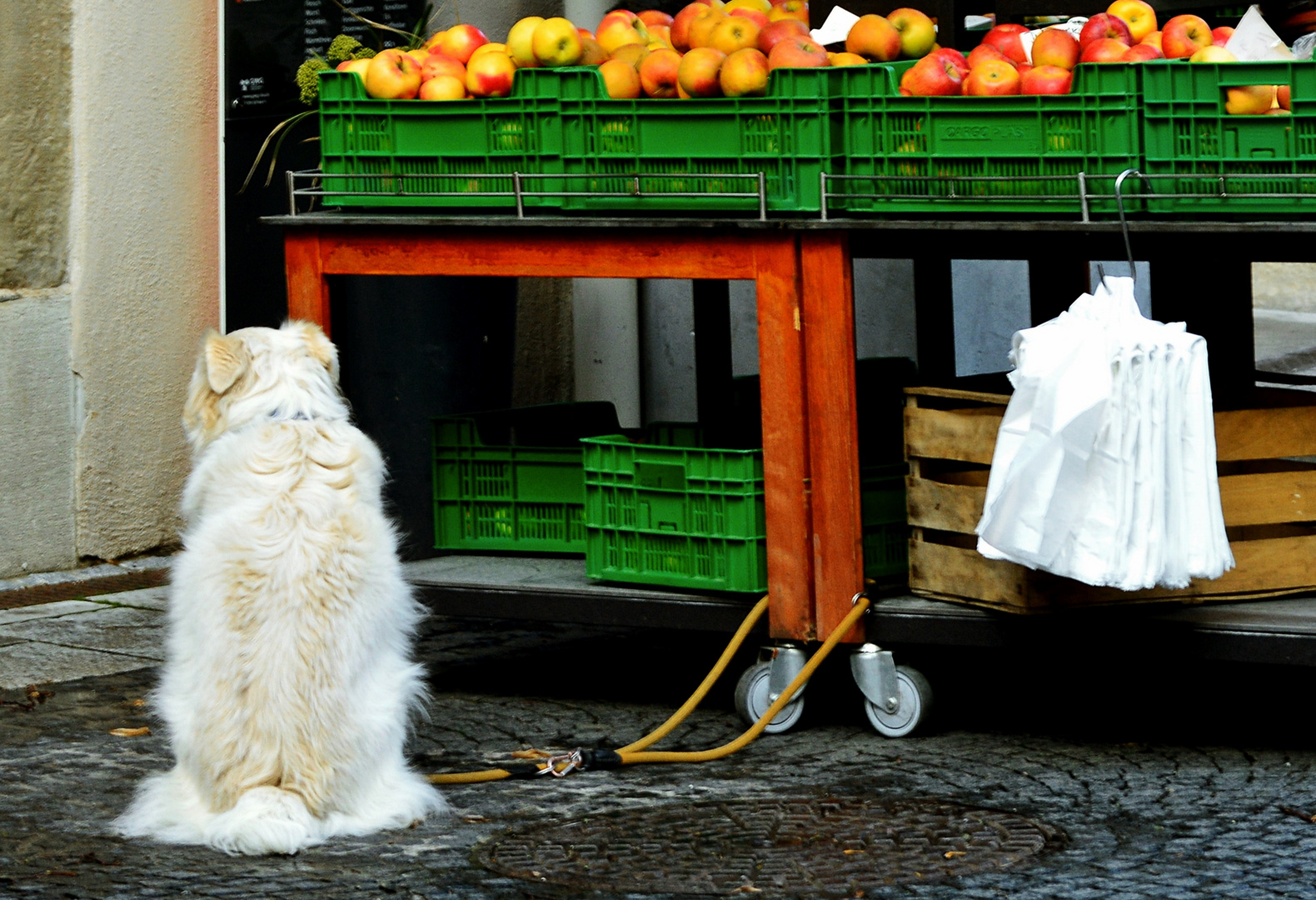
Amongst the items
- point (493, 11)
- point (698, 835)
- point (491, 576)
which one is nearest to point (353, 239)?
point (491, 576)

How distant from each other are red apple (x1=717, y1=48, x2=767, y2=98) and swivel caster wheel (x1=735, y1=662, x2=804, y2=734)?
67.1 inches

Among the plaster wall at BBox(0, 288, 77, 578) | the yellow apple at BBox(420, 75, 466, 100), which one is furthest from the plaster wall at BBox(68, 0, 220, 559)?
the yellow apple at BBox(420, 75, 466, 100)

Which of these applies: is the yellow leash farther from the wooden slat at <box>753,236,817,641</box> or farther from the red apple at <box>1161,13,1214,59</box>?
the red apple at <box>1161,13,1214,59</box>

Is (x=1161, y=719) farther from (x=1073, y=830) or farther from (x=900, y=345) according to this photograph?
(x=900, y=345)

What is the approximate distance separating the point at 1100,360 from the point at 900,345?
5192 mm

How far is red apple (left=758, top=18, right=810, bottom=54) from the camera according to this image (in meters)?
5.30

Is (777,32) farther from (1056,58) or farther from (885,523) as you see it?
(885,523)

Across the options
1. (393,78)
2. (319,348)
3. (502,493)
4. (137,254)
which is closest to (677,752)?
(502,493)

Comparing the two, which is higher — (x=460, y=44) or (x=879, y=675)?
(x=460, y=44)

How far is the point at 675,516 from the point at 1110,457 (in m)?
1.50

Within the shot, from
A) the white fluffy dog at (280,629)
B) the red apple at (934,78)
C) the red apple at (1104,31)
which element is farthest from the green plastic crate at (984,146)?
the white fluffy dog at (280,629)

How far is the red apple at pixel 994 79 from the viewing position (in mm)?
4941

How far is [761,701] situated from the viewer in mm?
5332

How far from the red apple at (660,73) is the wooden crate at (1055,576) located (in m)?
1.19
